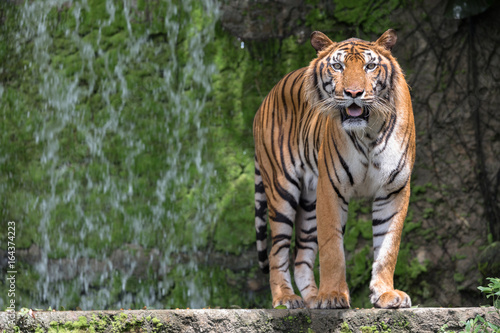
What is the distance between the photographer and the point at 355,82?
2.83m

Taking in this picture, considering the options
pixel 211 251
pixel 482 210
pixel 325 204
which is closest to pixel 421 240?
pixel 482 210

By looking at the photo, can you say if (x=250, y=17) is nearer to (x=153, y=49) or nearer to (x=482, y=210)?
(x=153, y=49)

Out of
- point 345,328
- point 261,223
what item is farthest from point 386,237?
point 261,223

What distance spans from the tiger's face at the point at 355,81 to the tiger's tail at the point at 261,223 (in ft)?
3.64

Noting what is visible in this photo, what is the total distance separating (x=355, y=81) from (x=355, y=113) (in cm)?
15

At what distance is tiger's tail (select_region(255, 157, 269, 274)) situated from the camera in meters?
3.96

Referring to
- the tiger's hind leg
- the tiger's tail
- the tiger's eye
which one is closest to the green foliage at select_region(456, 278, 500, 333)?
the tiger's eye

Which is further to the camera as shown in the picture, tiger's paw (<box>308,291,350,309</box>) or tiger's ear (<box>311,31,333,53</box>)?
tiger's ear (<box>311,31,333,53</box>)

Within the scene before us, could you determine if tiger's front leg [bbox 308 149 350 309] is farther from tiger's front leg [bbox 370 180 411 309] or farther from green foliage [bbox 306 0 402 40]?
green foliage [bbox 306 0 402 40]

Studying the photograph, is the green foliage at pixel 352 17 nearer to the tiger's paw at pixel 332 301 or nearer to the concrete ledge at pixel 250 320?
the tiger's paw at pixel 332 301

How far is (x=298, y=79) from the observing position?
3805mm

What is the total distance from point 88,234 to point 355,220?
263cm

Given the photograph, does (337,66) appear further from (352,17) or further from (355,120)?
(352,17)

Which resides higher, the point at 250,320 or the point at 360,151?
the point at 360,151
